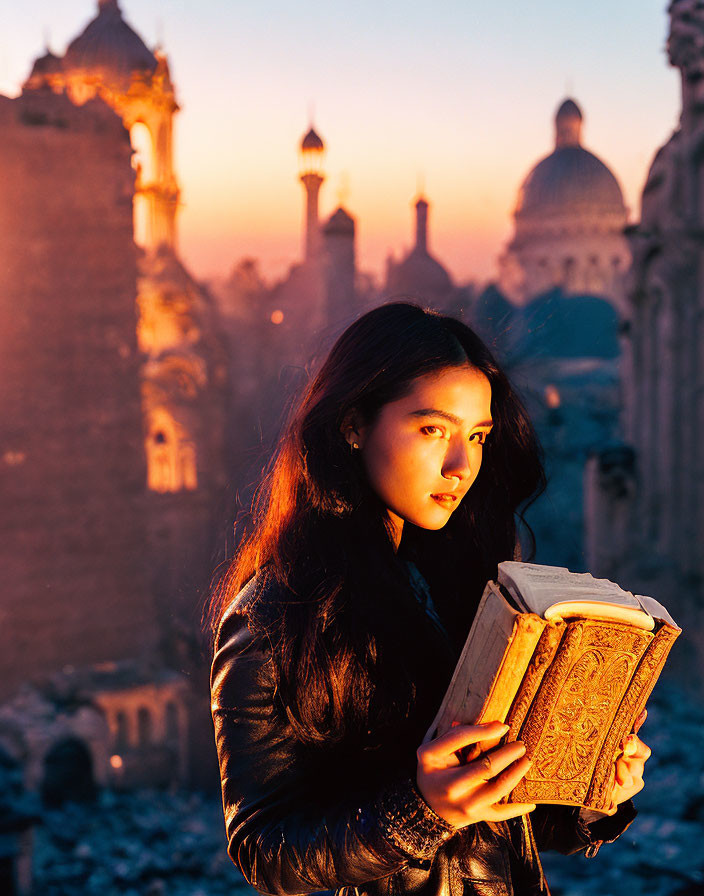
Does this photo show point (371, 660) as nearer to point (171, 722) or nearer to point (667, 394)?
point (667, 394)

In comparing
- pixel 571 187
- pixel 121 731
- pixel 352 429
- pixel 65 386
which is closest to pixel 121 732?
pixel 121 731

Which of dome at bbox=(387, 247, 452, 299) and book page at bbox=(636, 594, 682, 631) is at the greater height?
dome at bbox=(387, 247, 452, 299)

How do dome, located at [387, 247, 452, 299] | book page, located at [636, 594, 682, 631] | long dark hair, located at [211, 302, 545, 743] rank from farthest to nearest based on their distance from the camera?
1. dome, located at [387, 247, 452, 299]
2. long dark hair, located at [211, 302, 545, 743]
3. book page, located at [636, 594, 682, 631]

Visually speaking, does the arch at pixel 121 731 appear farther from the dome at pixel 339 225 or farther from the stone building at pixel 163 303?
the dome at pixel 339 225

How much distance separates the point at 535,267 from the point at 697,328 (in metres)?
23.3

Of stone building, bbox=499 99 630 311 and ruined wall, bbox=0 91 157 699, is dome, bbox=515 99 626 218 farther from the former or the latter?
ruined wall, bbox=0 91 157 699

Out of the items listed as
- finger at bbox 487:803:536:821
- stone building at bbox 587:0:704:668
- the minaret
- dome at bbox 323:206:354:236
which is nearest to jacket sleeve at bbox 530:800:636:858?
finger at bbox 487:803:536:821

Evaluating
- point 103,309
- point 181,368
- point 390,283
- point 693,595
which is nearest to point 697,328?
point 693,595

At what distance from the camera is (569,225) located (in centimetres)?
3431

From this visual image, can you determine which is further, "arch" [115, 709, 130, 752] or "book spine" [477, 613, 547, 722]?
"arch" [115, 709, 130, 752]

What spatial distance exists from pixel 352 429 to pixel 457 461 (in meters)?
0.22

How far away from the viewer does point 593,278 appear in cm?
3531

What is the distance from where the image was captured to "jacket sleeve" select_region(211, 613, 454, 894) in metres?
1.48

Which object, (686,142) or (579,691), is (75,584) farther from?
(579,691)
